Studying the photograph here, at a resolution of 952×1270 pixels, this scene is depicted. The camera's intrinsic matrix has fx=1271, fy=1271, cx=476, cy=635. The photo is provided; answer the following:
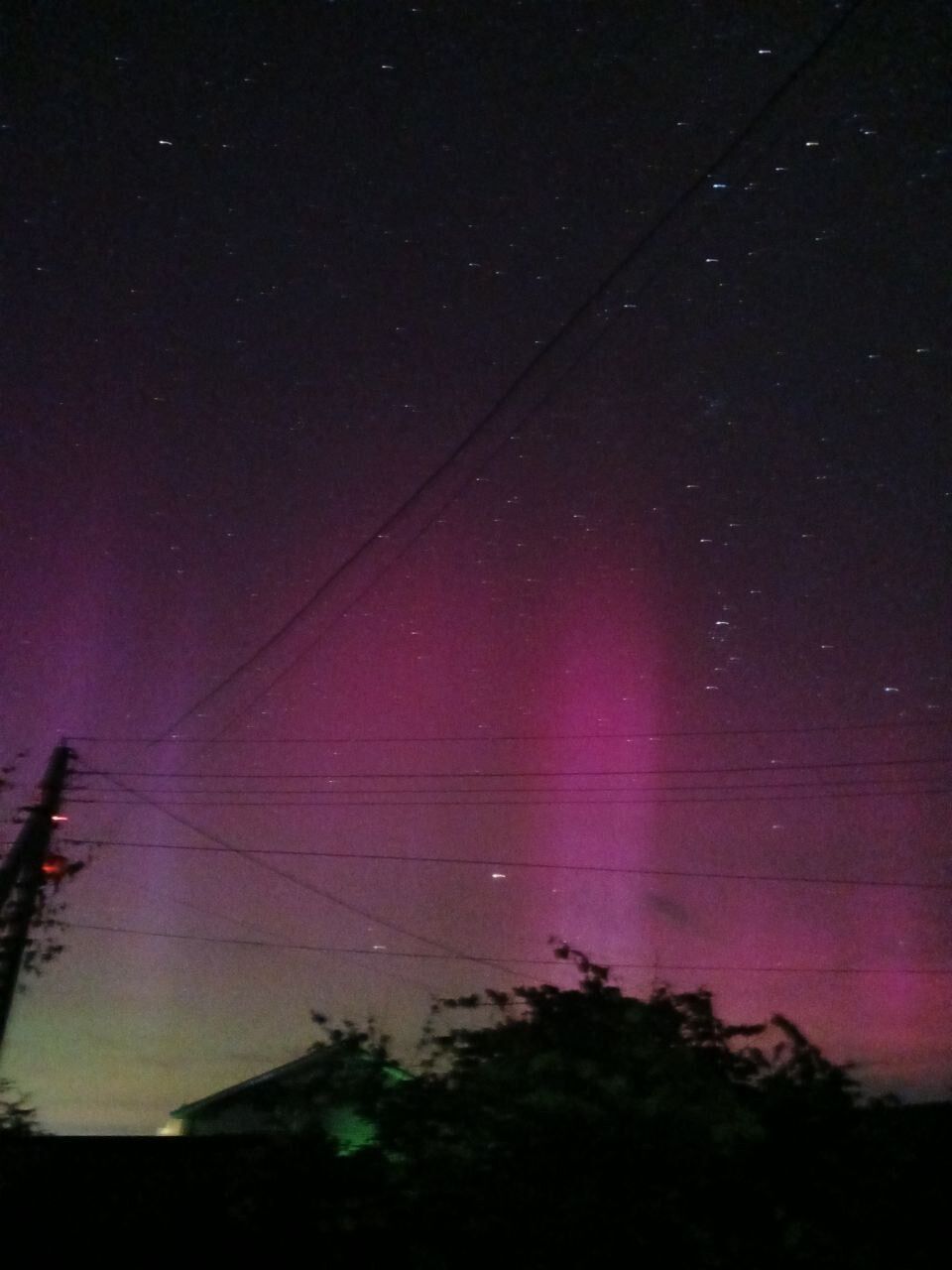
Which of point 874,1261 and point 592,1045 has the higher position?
point 592,1045

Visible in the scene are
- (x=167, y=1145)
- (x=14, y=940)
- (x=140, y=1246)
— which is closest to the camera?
(x=140, y=1246)

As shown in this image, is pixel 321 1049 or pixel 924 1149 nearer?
pixel 924 1149

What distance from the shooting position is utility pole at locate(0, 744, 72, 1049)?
1662 cm

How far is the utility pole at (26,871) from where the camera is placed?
1662 centimetres

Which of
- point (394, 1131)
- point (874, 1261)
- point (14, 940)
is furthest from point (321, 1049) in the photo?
point (14, 940)

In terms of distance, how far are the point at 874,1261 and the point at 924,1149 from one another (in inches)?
45.5

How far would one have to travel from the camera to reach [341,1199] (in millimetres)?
7883

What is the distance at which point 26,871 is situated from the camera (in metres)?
17.2

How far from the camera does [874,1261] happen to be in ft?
22.9

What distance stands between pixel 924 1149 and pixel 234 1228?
452 centimetres

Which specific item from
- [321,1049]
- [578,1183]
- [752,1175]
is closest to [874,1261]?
[752,1175]

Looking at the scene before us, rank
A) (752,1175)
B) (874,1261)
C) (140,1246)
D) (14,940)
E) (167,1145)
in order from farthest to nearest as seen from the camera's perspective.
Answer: (14,940), (167,1145), (140,1246), (752,1175), (874,1261)

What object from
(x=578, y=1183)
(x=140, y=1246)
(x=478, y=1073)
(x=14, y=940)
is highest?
(x=14, y=940)

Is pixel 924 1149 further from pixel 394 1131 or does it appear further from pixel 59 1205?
pixel 59 1205
